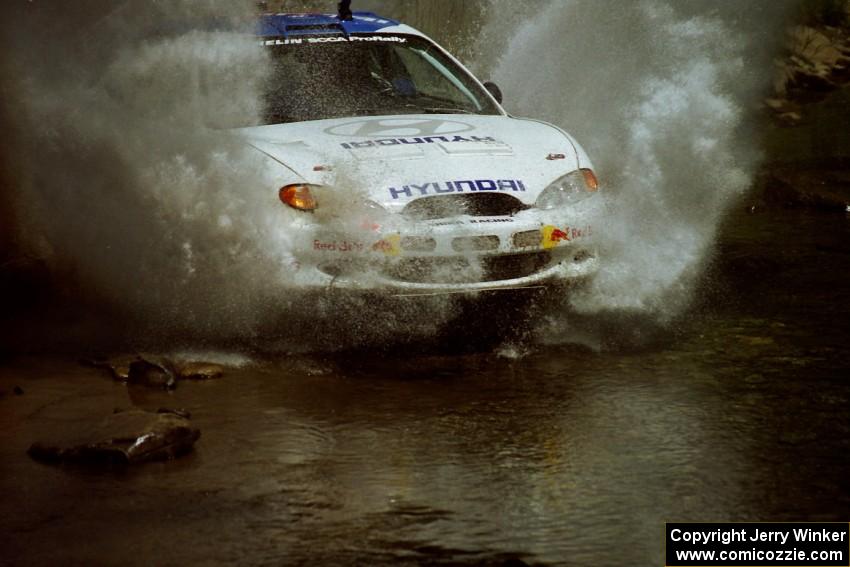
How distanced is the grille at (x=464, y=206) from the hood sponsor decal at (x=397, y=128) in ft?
2.44

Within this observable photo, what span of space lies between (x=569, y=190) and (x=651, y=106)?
5.16 metres

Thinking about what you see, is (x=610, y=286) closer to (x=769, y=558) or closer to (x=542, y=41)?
(x=769, y=558)

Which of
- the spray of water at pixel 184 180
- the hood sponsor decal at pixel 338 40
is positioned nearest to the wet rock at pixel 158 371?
the spray of water at pixel 184 180

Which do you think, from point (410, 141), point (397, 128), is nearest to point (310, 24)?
point (397, 128)

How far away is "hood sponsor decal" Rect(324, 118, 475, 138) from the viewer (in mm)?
7395

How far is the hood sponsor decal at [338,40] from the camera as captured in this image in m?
8.06

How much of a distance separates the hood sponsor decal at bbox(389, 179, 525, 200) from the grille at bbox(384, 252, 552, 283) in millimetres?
352

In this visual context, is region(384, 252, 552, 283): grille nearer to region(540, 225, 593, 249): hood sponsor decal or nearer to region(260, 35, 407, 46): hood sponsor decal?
region(540, 225, 593, 249): hood sponsor decal

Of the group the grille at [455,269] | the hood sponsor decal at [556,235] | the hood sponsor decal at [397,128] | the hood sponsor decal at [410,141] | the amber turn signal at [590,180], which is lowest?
the grille at [455,269]

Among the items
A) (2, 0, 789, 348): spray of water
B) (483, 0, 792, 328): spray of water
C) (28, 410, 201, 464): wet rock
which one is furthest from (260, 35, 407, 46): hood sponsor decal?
(28, 410, 201, 464): wet rock

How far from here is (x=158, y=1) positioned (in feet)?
28.1

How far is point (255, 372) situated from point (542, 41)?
32.8ft

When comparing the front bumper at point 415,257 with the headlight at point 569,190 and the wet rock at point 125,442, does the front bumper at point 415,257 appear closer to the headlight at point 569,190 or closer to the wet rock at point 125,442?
the headlight at point 569,190

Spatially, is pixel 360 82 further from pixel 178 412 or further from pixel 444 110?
pixel 178 412
